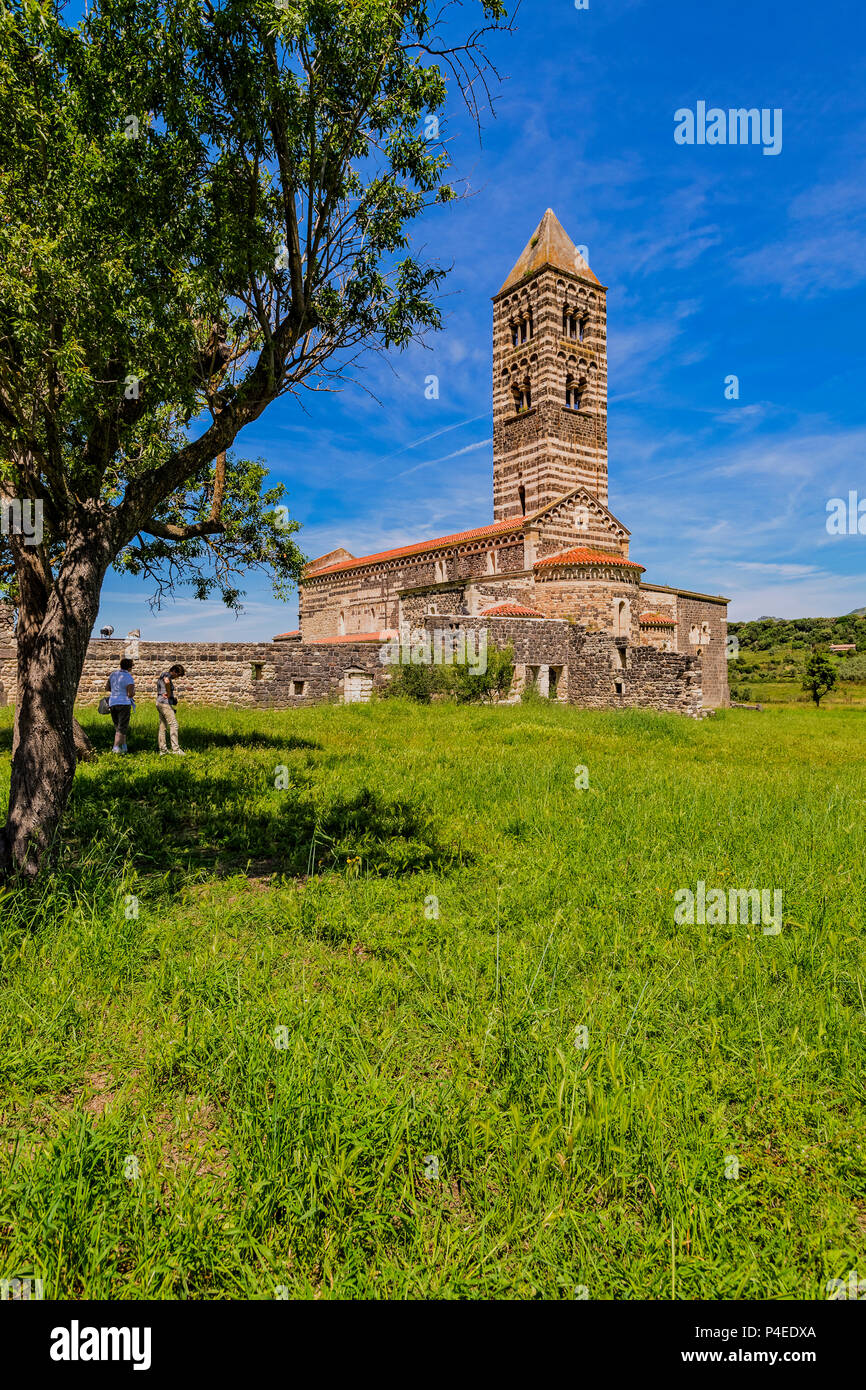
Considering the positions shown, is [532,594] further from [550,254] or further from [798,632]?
[798,632]

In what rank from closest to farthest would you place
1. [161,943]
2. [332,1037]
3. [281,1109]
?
[281,1109] < [332,1037] < [161,943]

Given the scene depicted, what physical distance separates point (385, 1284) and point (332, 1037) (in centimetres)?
122

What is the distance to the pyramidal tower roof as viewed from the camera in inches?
1449

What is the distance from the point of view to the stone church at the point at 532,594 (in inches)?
878

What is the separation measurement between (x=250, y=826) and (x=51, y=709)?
2.51 metres

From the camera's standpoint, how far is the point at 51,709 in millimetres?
5637

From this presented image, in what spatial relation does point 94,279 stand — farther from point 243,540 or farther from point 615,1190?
point 243,540

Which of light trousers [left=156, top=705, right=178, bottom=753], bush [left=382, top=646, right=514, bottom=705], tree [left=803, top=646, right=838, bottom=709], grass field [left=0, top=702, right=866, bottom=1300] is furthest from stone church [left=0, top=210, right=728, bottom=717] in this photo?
grass field [left=0, top=702, right=866, bottom=1300]

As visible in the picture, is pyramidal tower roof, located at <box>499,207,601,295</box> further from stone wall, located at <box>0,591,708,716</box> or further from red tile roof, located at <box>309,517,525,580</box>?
stone wall, located at <box>0,591,708,716</box>

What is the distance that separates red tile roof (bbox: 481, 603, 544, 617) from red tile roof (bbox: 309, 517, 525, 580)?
4.97 metres

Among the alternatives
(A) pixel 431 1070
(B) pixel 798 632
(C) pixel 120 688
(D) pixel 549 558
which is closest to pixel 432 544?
(D) pixel 549 558
